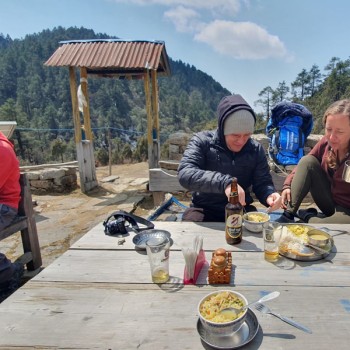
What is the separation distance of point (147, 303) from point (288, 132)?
174 inches

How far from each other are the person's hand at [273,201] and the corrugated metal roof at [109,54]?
436 cm

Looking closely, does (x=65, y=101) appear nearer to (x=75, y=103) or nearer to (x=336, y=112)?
(x=75, y=103)

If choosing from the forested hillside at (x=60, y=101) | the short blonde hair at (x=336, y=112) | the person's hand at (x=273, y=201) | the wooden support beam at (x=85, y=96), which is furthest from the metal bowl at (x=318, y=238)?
the forested hillside at (x=60, y=101)

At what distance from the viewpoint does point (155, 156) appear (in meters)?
6.30

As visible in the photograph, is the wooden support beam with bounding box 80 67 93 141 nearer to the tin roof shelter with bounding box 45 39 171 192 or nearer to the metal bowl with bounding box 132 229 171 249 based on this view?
the tin roof shelter with bounding box 45 39 171 192

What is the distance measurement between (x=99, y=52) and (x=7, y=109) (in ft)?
154

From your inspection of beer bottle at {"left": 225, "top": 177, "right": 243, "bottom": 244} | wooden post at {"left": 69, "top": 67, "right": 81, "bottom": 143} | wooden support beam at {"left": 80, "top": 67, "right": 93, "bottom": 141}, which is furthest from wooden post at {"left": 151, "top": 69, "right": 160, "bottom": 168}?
beer bottle at {"left": 225, "top": 177, "right": 243, "bottom": 244}

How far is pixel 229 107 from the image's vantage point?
2086mm

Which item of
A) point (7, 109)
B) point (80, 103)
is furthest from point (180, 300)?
point (7, 109)

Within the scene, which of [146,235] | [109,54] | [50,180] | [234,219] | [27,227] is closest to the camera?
[234,219]

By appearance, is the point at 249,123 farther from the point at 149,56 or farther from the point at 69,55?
the point at 69,55

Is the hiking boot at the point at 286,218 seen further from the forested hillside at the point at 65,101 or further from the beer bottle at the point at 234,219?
the forested hillside at the point at 65,101

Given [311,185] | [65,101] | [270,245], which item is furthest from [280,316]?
[65,101]

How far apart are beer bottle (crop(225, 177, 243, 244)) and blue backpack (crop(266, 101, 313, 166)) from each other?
3496 mm
